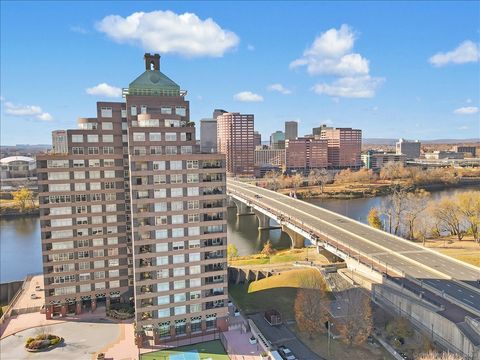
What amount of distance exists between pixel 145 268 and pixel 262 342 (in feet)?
50.9

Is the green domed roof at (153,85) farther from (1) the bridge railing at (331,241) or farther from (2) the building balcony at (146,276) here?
(1) the bridge railing at (331,241)

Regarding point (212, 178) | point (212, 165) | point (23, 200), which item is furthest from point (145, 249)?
point (23, 200)

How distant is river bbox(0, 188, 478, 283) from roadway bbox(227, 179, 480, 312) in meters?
10.2

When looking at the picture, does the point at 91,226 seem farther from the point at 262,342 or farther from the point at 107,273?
the point at 262,342

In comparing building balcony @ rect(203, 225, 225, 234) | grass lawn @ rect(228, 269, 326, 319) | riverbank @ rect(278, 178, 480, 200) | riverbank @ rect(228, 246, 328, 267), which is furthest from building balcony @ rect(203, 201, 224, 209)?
riverbank @ rect(278, 178, 480, 200)

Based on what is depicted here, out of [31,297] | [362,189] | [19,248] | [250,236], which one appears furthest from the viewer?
[362,189]

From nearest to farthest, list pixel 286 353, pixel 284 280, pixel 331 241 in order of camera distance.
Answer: pixel 286 353 < pixel 284 280 < pixel 331 241

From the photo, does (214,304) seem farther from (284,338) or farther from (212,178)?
(212,178)

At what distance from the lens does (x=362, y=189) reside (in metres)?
174

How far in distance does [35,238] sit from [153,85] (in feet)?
217

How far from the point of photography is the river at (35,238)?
76.2m

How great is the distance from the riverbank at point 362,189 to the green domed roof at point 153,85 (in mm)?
117988

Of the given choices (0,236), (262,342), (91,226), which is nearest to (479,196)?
(262,342)

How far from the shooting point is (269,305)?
177 feet
